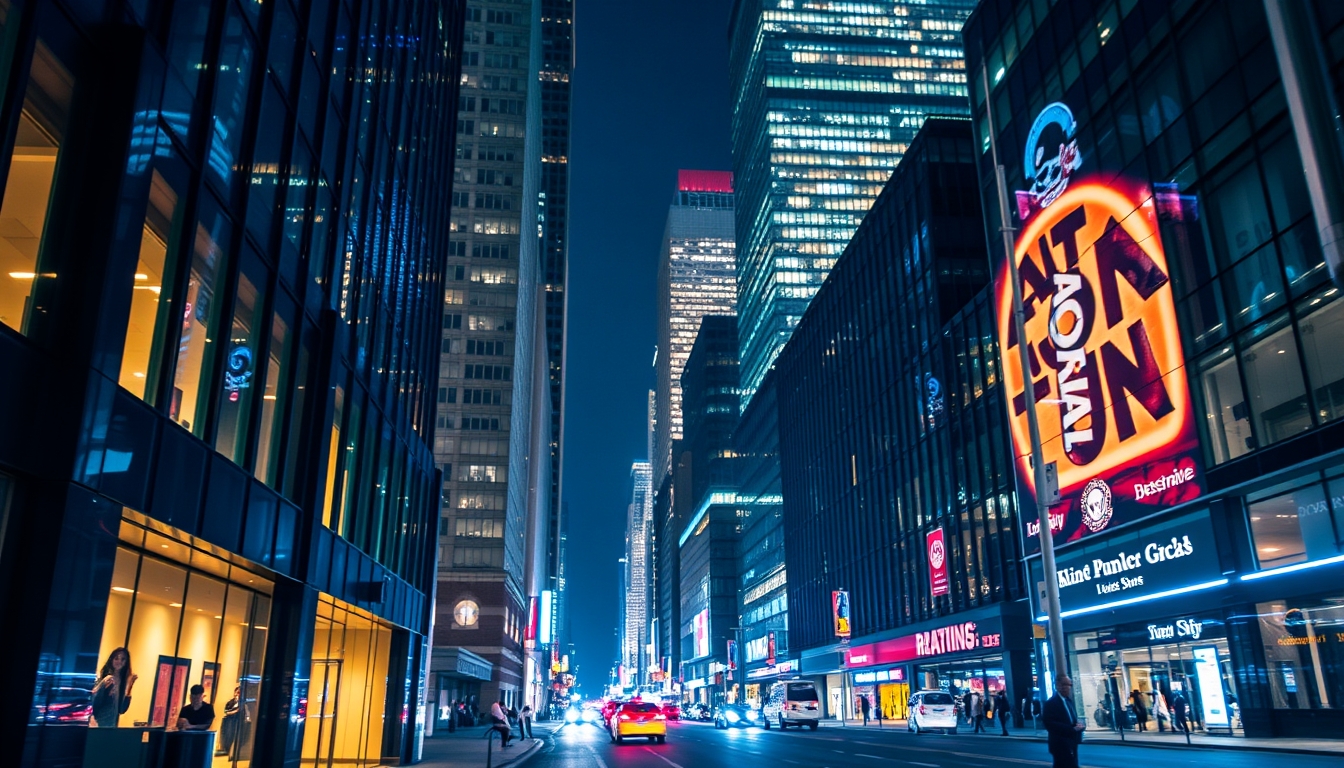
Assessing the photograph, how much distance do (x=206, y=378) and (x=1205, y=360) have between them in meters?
31.1

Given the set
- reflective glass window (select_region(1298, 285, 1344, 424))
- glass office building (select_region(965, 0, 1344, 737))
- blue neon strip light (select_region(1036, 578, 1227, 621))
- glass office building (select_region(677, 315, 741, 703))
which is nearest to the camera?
reflective glass window (select_region(1298, 285, 1344, 424))

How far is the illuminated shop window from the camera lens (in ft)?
30.2

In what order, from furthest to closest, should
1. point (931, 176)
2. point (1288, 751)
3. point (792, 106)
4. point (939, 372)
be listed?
point (792, 106)
point (931, 176)
point (939, 372)
point (1288, 751)

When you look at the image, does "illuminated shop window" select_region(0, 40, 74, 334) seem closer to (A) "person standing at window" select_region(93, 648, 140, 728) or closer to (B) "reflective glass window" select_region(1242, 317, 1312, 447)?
(A) "person standing at window" select_region(93, 648, 140, 728)

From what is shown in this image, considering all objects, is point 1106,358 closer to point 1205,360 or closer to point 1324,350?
point 1205,360

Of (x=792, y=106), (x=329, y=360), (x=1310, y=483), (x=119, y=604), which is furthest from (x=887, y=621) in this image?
(x=792, y=106)

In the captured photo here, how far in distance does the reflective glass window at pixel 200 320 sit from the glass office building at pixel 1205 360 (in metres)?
17.4

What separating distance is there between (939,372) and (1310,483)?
3066cm

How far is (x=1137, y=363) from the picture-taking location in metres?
34.8

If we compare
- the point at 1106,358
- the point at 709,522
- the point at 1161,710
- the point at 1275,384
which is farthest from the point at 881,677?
the point at 709,522

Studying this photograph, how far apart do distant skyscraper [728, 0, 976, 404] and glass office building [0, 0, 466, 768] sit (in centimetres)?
11797

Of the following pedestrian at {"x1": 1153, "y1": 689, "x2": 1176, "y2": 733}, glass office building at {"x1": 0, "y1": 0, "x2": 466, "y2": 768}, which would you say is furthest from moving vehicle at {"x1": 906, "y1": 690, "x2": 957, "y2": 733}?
glass office building at {"x1": 0, "y1": 0, "x2": 466, "y2": 768}

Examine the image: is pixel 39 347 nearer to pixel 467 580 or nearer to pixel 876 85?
pixel 467 580

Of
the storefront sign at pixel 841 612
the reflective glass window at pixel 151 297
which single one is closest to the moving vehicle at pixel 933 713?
the storefront sign at pixel 841 612
